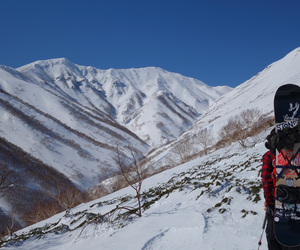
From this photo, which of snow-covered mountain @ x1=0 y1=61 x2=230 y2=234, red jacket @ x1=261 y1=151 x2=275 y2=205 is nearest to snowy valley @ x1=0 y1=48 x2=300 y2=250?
snow-covered mountain @ x1=0 y1=61 x2=230 y2=234

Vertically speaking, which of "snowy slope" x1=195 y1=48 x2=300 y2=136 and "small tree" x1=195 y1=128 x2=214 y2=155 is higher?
"snowy slope" x1=195 y1=48 x2=300 y2=136

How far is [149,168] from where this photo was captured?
2196 inches

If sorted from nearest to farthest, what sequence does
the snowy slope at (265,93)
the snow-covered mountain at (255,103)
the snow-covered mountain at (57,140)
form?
1. the snow-covered mountain at (255,103)
2. the snowy slope at (265,93)
3. the snow-covered mountain at (57,140)

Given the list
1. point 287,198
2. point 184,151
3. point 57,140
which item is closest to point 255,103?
point 184,151

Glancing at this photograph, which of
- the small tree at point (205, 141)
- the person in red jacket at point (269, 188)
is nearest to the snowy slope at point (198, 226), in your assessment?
the person in red jacket at point (269, 188)

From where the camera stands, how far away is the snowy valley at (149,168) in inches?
223

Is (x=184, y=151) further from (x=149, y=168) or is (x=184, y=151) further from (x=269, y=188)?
(x=269, y=188)

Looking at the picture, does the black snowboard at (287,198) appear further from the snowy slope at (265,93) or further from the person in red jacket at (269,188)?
the snowy slope at (265,93)

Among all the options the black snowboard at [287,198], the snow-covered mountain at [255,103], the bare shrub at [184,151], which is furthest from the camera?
the snow-covered mountain at [255,103]

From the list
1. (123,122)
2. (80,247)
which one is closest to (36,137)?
(123,122)

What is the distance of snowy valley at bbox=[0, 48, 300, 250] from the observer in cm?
566

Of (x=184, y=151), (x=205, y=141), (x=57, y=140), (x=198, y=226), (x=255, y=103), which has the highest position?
(x=57, y=140)

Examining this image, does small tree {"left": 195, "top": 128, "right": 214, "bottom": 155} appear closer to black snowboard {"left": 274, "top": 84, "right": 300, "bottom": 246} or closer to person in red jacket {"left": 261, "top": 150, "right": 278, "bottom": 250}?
person in red jacket {"left": 261, "top": 150, "right": 278, "bottom": 250}

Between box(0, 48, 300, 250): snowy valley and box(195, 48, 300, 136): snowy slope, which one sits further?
box(195, 48, 300, 136): snowy slope
